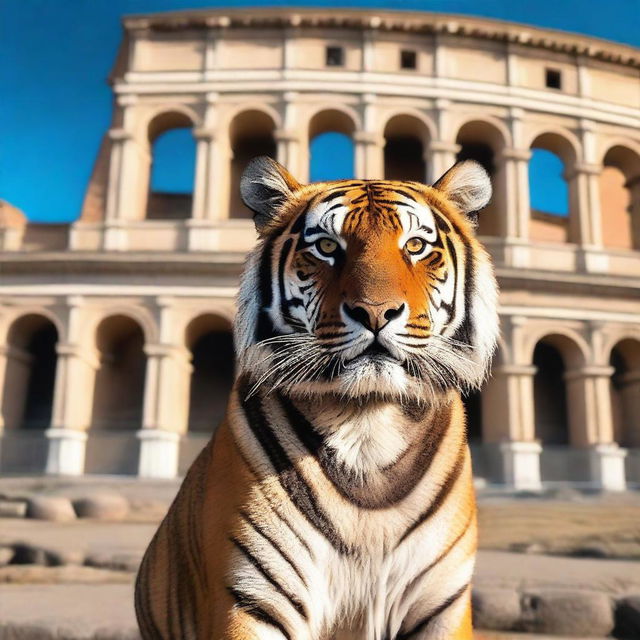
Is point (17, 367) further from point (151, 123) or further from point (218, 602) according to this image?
point (218, 602)

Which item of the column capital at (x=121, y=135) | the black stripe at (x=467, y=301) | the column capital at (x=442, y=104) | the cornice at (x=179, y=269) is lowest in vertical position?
A: the black stripe at (x=467, y=301)

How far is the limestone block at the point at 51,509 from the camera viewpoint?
1026 centimetres

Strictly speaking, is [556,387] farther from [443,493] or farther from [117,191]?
[443,493]

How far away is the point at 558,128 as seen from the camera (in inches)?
819

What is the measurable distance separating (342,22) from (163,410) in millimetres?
12503

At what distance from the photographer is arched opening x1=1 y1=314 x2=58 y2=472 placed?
59.3ft

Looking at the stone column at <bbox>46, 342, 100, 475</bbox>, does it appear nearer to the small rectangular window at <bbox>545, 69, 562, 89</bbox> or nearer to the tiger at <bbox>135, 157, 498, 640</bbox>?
the small rectangular window at <bbox>545, 69, 562, 89</bbox>

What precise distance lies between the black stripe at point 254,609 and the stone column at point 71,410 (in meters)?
16.9

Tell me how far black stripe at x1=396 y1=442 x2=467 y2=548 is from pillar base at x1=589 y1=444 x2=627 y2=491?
57.2ft

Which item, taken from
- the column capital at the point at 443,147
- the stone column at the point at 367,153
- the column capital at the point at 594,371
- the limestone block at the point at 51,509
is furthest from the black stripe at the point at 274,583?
the column capital at the point at 443,147

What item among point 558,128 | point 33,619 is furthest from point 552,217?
point 33,619

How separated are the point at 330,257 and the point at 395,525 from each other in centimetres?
67

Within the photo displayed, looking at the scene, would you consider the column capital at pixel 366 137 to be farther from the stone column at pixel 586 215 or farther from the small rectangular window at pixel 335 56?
the stone column at pixel 586 215

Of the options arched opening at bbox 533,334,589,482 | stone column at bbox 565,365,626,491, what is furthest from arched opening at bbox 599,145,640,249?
stone column at bbox 565,365,626,491
